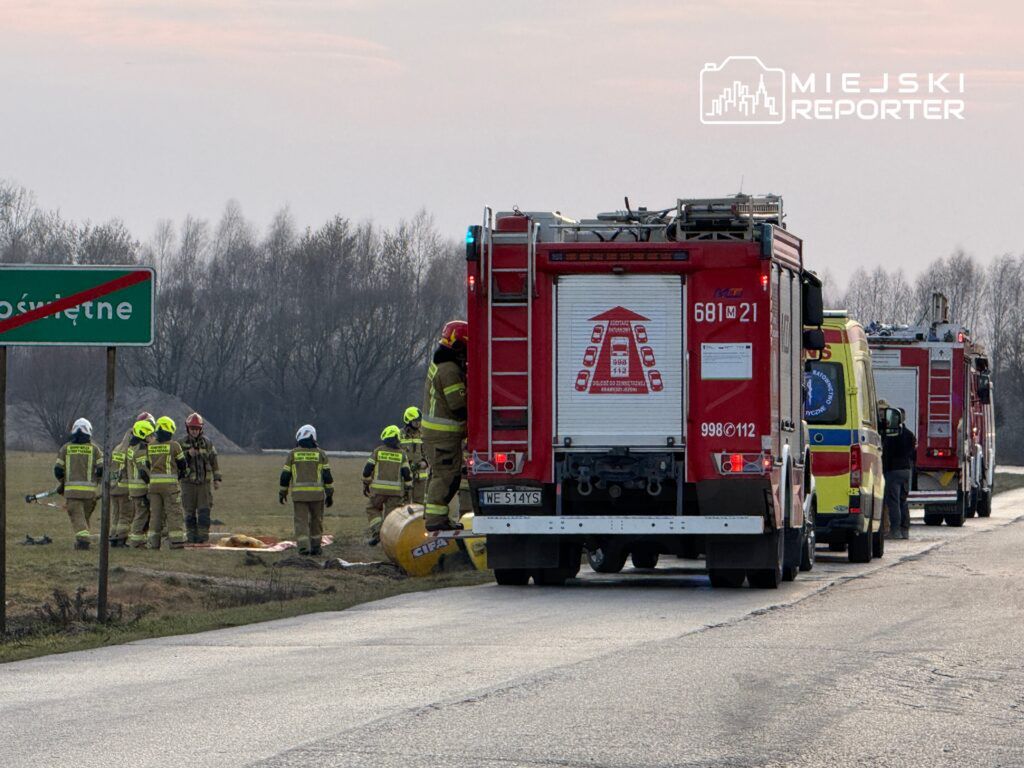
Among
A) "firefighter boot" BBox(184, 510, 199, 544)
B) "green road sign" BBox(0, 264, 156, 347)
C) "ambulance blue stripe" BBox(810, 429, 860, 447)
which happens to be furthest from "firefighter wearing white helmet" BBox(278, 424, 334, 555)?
"green road sign" BBox(0, 264, 156, 347)

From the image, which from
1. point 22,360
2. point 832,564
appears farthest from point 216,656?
point 22,360

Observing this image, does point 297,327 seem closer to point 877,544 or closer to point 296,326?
point 296,326

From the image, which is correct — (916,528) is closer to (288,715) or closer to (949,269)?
(288,715)

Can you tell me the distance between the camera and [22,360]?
355ft

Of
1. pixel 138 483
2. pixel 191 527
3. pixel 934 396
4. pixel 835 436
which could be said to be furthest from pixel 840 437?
pixel 934 396

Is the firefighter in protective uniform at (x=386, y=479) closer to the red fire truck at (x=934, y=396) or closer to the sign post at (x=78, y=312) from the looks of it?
the red fire truck at (x=934, y=396)

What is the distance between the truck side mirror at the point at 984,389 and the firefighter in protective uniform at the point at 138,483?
17.0 m

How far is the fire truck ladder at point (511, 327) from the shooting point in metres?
16.1

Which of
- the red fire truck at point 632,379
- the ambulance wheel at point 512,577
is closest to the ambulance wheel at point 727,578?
the red fire truck at point 632,379

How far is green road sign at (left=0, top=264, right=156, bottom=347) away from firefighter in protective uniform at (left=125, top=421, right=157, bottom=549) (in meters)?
9.91

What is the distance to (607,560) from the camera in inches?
757

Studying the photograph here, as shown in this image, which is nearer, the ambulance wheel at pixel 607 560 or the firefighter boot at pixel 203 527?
the ambulance wheel at pixel 607 560

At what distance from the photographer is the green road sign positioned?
13.9 metres

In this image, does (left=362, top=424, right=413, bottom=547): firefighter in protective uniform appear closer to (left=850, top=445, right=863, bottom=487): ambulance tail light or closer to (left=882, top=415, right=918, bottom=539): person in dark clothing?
(left=850, top=445, right=863, bottom=487): ambulance tail light
